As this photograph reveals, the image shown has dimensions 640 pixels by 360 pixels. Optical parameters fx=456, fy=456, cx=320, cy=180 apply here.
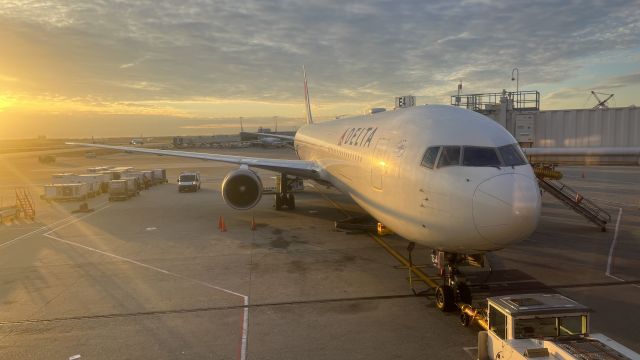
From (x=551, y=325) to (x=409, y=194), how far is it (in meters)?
3.72

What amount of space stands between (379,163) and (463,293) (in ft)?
12.9

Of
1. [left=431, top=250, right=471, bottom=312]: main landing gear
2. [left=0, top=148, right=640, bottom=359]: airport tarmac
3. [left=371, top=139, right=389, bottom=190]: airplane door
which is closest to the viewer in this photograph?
[left=0, top=148, right=640, bottom=359]: airport tarmac

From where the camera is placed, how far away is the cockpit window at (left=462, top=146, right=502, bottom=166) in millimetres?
9133

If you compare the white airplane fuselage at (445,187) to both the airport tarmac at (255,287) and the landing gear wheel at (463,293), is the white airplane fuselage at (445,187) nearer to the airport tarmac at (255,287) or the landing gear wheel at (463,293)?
the landing gear wheel at (463,293)

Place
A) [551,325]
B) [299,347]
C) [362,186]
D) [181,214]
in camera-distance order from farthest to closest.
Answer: [181,214] → [362,186] → [299,347] → [551,325]

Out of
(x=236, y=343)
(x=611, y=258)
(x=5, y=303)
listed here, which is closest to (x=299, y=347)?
(x=236, y=343)

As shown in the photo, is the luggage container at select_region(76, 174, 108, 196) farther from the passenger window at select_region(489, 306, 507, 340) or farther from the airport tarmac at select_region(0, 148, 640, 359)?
the passenger window at select_region(489, 306, 507, 340)

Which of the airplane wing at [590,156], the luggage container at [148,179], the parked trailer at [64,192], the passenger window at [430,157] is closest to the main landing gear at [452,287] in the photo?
the passenger window at [430,157]

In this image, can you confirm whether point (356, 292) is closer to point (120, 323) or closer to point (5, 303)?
point (120, 323)

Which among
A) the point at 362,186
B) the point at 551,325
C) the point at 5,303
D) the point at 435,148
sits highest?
the point at 435,148

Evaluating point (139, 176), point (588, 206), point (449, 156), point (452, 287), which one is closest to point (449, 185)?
point (449, 156)

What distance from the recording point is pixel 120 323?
10.2 m

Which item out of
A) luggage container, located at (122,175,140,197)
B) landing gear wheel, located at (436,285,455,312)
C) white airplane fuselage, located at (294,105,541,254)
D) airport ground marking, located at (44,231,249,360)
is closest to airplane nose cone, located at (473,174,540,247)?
white airplane fuselage, located at (294,105,541,254)

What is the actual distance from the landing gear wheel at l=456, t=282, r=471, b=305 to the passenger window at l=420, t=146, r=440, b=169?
9.72ft
